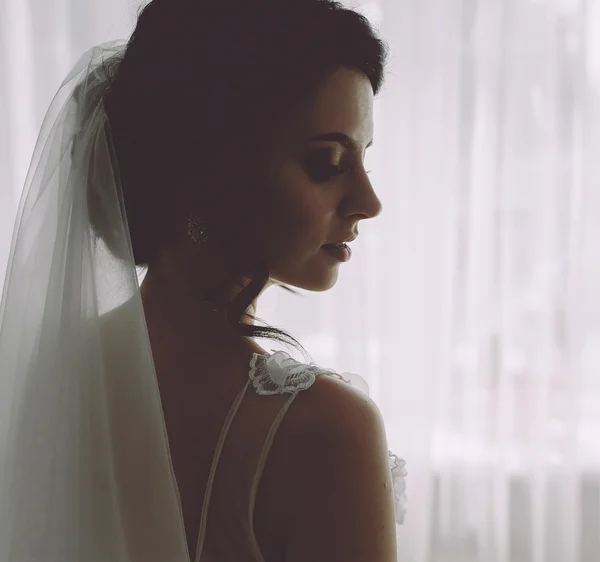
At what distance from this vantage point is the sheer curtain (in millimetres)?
1651

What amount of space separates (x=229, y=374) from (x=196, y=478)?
0.11 m

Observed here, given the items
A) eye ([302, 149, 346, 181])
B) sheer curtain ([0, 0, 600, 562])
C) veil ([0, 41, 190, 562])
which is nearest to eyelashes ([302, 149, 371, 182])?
eye ([302, 149, 346, 181])

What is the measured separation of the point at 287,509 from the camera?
23.4 inches

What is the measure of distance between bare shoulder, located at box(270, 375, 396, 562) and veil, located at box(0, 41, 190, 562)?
125mm

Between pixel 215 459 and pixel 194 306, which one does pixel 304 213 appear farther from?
pixel 215 459

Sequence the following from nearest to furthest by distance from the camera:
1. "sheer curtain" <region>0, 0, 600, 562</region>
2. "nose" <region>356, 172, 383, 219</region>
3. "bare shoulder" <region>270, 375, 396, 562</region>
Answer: "bare shoulder" <region>270, 375, 396, 562</region> → "nose" <region>356, 172, 383, 219</region> → "sheer curtain" <region>0, 0, 600, 562</region>

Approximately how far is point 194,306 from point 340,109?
0.27 m

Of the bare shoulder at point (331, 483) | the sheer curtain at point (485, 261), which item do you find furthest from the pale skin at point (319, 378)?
the sheer curtain at point (485, 261)

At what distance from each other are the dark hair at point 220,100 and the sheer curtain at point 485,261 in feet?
3.23

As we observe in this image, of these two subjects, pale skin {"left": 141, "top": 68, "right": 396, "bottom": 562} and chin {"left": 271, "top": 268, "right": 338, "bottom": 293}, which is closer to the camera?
pale skin {"left": 141, "top": 68, "right": 396, "bottom": 562}

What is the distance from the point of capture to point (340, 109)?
678mm

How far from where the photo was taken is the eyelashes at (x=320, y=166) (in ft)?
2.23

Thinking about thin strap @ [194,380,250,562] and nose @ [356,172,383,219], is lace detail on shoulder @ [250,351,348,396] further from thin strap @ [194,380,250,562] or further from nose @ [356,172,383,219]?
nose @ [356,172,383,219]

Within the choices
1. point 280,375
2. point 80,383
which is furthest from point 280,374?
point 80,383
